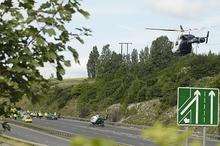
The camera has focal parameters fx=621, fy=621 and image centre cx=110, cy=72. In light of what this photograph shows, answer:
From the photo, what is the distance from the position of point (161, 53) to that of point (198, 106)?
10259cm

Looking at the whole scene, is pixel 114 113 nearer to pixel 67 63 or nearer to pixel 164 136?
pixel 67 63

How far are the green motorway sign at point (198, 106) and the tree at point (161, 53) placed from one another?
9257cm

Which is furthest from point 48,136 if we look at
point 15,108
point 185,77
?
point 15,108

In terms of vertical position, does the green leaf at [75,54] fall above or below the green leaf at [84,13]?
below

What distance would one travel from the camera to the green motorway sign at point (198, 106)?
35.6ft

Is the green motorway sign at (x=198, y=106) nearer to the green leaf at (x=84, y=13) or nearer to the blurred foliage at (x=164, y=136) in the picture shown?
the green leaf at (x=84, y=13)

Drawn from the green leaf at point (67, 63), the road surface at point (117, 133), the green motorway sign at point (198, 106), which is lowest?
the road surface at point (117, 133)

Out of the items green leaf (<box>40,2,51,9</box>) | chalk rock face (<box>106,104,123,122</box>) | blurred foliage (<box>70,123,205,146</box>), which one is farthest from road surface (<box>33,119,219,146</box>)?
blurred foliage (<box>70,123,205,146</box>)

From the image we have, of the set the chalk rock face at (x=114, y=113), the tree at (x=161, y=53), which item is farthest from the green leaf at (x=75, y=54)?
the tree at (x=161, y=53)

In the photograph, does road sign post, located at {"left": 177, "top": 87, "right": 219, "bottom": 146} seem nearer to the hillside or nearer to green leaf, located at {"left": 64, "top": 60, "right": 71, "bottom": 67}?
green leaf, located at {"left": 64, "top": 60, "right": 71, "bottom": 67}

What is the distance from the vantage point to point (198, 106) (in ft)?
35.6

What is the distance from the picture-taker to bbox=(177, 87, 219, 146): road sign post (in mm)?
10852

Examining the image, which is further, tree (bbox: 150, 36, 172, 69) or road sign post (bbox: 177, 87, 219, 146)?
tree (bbox: 150, 36, 172, 69)

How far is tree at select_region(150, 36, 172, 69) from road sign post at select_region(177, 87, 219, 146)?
92.6m
